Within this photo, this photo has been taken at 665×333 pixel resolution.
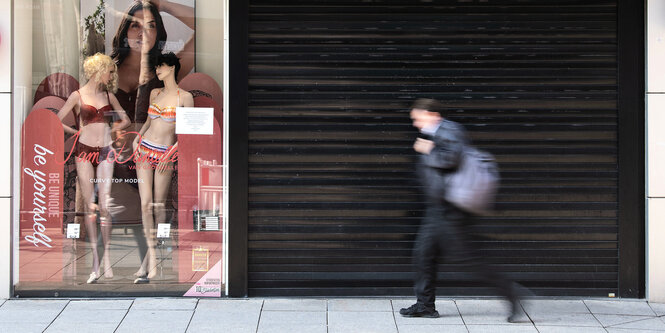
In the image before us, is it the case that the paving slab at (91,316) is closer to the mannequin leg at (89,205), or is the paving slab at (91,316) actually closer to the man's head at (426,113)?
the mannequin leg at (89,205)

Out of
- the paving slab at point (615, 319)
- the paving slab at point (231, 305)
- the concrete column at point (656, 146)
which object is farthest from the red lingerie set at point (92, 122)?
the concrete column at point (656, 146)

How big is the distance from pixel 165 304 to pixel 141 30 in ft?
8.85

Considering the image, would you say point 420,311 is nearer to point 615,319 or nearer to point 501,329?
point 501,329

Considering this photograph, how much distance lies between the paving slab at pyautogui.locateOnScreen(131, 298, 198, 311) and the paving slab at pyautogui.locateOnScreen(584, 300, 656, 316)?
3.68 metres

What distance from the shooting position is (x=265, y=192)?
5.98 metres

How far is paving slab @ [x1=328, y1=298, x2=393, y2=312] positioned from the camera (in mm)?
5629

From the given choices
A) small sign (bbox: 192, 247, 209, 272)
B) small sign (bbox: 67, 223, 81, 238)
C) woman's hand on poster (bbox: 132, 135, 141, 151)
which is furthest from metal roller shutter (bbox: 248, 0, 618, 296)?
small sign (bbox: 67, 223, 81, 238)

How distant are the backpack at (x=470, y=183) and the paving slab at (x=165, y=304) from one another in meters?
2.61

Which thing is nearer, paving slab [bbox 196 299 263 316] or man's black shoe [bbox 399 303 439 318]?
man's black shoe [bbox 399 303 439 318]

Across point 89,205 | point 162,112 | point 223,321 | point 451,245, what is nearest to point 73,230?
point 89,205

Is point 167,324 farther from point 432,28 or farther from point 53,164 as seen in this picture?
point 432,28

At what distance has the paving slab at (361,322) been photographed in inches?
200

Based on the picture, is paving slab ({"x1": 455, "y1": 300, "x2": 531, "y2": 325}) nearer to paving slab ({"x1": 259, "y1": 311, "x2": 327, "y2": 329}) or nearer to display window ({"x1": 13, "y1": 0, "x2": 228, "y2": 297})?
paving slab ({"x1": 259, "y1": 311, "x2": 327, "y2": 329})

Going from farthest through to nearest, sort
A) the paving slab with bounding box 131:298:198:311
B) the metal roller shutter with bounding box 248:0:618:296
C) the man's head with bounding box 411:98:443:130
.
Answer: the metal roller shutter with bounding box 248:0:618:296
the paving slab with bounding box 131:298:198:311
the man's head with bounding box 411:98:443:130
